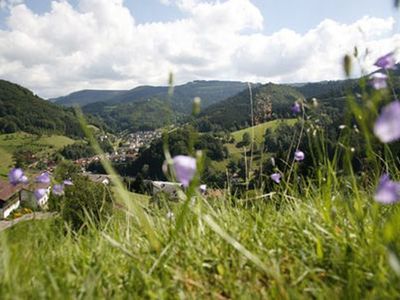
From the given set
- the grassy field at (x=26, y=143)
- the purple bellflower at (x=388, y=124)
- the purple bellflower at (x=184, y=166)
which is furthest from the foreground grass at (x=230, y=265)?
the grassy field at (x=26, y=143)

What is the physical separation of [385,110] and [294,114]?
80.2 inches

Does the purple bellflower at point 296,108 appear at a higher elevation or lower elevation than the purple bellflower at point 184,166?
higher

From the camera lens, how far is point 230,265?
2.10 m

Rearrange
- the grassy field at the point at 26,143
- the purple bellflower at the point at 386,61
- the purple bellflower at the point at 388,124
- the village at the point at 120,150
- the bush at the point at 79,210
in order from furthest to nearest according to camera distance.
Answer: the grassy field at the point at 26,143
the bush at the point at 79,210
the village at the point at 120,150
the purple bellflower at the point at 386,61
the purple bellflower at the point at 388,124

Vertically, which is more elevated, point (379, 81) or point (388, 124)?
point (379, 81)

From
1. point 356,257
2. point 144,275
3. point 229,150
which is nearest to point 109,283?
point 144,275

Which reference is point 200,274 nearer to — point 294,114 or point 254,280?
point 254,280

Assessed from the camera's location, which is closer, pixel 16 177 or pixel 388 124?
pixel 388 124

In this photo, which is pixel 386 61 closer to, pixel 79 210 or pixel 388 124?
pixel 388 124

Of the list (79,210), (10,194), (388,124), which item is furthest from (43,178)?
(388,124)

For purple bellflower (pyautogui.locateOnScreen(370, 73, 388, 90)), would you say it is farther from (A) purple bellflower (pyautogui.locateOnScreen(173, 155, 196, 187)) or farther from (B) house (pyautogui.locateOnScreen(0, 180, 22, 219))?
(B) house (pyautogui.locateOnScreen(0, 180, 22, 219))

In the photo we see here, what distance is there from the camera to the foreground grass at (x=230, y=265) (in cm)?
163

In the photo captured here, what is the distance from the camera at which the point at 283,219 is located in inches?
106

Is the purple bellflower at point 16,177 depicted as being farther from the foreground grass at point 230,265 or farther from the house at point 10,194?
the foreground grass at point 230,265
